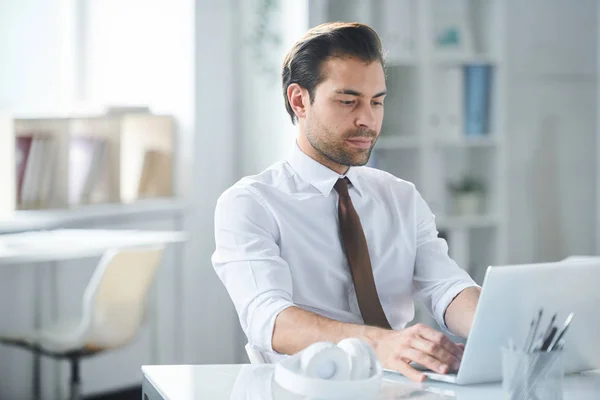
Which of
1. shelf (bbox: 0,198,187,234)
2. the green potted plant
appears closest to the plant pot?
the green potted plant

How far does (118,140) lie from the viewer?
4203 mm

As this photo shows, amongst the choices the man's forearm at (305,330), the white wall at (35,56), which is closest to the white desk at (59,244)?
the white wall at (35,56)

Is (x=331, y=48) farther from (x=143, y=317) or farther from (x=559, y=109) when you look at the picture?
(x=559, y=109)

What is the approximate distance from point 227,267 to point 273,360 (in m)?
0.23

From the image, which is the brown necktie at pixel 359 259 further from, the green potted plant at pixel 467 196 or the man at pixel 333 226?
the green potted plant at pixel 467 196

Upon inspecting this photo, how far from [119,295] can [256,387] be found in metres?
2.10

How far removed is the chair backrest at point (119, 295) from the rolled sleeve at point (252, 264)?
1530mm

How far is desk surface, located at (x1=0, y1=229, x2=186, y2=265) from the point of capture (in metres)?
3.39

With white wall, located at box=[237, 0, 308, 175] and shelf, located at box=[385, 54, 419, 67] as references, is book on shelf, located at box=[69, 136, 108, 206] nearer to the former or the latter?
white wall, located at box=[237, 0, 308, 175]

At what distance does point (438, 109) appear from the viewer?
4309mm

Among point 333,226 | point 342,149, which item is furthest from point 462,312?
point 342,149

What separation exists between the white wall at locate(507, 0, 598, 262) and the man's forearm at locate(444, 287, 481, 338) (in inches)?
116

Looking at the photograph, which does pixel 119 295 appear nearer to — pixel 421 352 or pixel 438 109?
pixel 438 109

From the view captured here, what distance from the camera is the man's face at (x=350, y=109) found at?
80.8 inches
